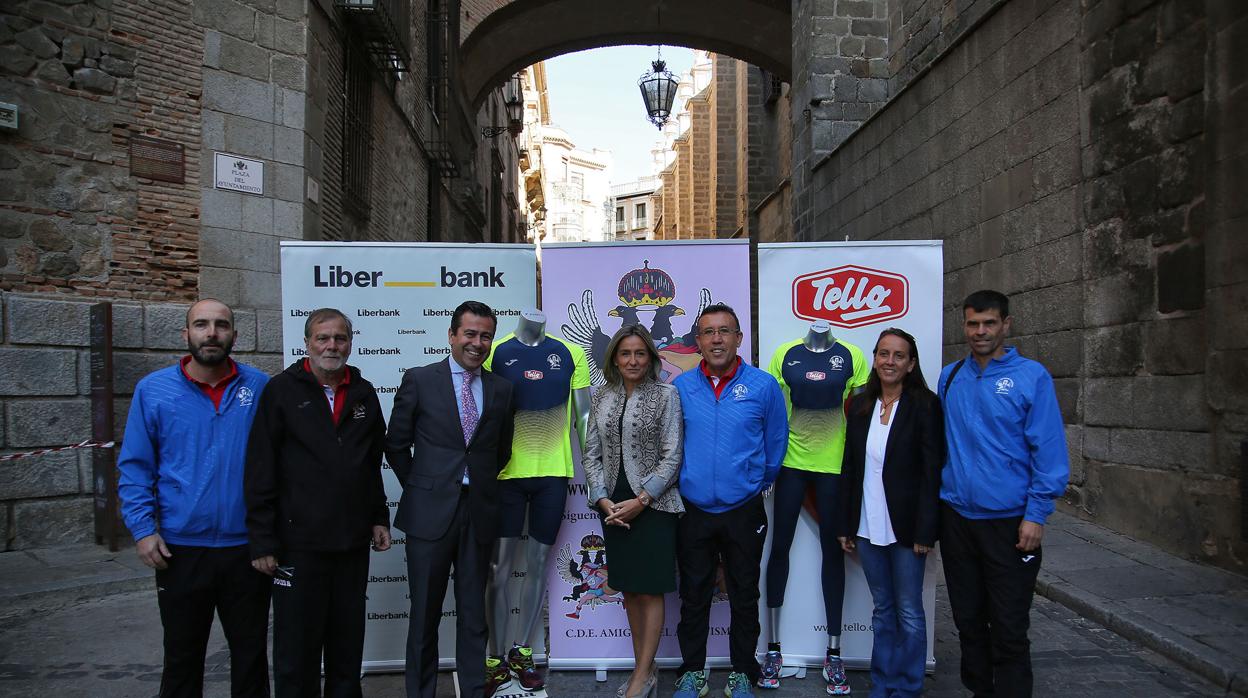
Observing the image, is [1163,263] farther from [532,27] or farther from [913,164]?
[532,27]

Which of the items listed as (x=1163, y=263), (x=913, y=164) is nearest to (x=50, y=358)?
(x=1163, y=263)

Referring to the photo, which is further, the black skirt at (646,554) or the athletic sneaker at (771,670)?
the athletic sneaker at (771,670)

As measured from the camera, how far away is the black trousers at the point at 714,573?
13.4 feet

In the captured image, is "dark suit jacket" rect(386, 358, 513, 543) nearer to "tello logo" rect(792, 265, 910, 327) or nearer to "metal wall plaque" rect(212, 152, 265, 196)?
"tello logo" rect(792, 265, 910, 327)

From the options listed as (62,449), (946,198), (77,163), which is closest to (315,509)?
(62,449)

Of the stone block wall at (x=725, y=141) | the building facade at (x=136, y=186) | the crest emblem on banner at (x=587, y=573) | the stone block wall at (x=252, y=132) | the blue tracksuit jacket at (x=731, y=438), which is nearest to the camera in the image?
the blue tracksuit jacket at (x=731, y=438)

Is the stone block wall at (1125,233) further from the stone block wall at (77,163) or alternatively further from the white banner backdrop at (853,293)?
the stone block wall at (77,163)

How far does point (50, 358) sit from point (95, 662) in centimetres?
313

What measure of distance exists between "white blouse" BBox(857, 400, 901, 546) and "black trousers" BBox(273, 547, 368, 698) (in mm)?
2418

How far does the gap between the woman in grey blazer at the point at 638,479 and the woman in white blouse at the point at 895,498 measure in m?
0.92

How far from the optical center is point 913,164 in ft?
33.3

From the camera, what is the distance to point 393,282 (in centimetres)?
477

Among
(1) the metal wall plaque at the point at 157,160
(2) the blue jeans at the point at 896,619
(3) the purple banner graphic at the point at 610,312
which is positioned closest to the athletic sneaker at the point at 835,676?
(2) the blue jeans at the point at 896,619

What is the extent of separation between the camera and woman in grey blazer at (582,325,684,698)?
13.3ft
